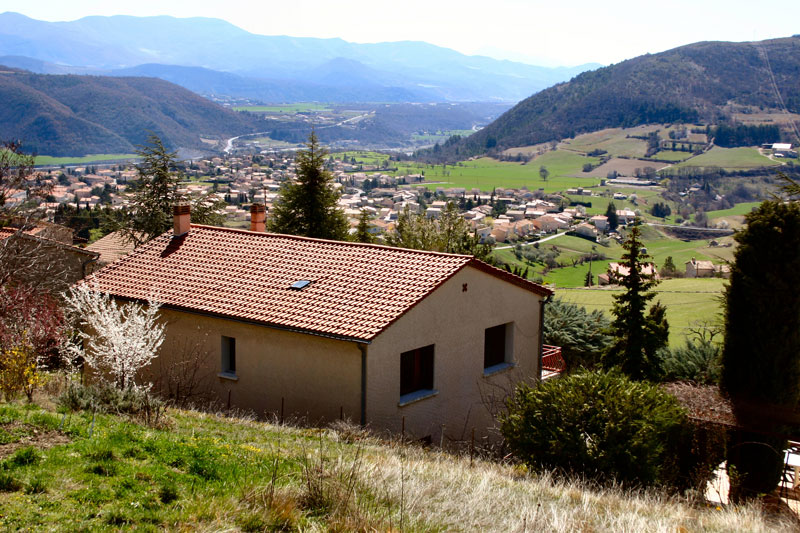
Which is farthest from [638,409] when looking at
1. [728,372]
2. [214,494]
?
[214,494]

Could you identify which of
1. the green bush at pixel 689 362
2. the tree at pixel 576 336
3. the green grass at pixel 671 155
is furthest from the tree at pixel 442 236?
the green grass at pixel 671 155

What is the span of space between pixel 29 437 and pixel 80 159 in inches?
6675

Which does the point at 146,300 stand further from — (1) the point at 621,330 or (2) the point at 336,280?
(1) the point at 621,330

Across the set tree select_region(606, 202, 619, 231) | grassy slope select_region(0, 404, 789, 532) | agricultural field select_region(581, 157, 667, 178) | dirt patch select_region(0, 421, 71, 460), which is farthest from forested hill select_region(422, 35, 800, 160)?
dirt patch select_region(0, 421, 71, 460)

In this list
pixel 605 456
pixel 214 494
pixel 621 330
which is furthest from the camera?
pixel 621 330

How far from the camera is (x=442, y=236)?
29.6 m

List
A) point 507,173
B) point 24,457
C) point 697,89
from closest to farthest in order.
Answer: point 24,457, point 507,173, point 697,89

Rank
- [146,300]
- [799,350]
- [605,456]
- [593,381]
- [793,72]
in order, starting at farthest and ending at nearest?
[793,72]
[146,300]
[799,350]
[593,381]
[605,456]

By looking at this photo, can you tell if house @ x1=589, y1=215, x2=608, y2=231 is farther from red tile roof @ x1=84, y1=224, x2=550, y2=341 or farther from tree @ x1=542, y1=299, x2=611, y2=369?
red tile roof @ x1=84, y1=224, x2=550, y2=341

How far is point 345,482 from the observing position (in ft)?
21.6

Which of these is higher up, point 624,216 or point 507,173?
point 507,173

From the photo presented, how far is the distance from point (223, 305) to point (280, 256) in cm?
208

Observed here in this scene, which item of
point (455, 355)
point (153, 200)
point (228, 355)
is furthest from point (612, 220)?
point (228, 355)

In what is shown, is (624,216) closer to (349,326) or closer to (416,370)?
(416,370)
